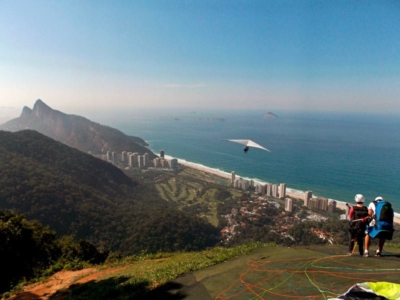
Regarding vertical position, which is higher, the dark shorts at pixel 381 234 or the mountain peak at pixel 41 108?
the mountain peak at pixel 41 108

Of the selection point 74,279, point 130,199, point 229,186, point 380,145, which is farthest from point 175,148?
point 74,279

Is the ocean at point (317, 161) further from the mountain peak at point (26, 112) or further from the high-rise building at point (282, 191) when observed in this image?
the mountain peak at point (26, 112)

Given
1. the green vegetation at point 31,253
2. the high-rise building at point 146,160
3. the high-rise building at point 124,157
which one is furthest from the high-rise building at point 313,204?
the high-rise building at point 124,157

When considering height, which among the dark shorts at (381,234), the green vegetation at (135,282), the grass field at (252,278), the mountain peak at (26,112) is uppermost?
the mountain peak at (26,112)

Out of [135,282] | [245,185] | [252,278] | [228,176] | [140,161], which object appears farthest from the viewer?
[140,161]

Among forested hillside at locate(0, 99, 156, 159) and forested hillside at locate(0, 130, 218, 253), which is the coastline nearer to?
forested hillside at locate(0, 99, 156, 159)

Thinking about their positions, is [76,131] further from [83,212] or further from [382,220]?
[382,220]

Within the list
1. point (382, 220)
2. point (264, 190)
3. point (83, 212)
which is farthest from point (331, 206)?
point (382, 220)
